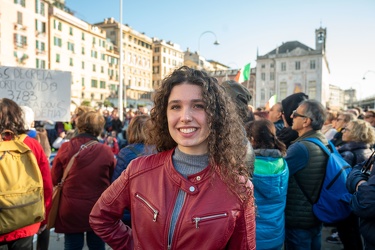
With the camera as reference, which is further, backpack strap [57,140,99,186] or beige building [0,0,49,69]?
beige building [0,0,49,69]

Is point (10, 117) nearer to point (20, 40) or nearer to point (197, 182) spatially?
point (197, 182)

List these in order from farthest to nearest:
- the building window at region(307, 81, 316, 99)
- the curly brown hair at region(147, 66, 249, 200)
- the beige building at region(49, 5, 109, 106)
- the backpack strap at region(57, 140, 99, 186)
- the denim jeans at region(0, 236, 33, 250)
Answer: the building window at region(307, 81, 316, 99) < the beige building at region(49, 5, 109, 106) < the backpack strap at region(57, 140, 99, 186) < the denim jeans at region(0, 236, 33, 250) < the curly brown hair at region(147, 66, 249, 200)

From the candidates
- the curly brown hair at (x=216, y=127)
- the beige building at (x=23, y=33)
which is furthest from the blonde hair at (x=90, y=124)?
the beige building at (x=23, y=33)

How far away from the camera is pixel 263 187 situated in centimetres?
269

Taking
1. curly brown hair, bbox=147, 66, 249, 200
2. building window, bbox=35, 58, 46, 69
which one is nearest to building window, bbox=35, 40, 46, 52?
building window, bbox=35, 58, 46, 69

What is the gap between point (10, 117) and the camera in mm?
2791

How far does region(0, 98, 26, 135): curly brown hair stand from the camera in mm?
2758

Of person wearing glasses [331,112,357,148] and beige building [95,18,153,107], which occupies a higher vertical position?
beige building [95,18,153,107]

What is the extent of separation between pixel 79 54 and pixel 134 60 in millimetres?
21470

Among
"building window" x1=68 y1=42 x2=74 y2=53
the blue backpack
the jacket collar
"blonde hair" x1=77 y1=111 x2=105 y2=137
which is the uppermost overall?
"building window" x1=68 y1=42 x2=74 y2=53

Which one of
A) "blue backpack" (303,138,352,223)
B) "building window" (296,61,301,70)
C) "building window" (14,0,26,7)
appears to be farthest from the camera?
"building window" (296,61,301,70)

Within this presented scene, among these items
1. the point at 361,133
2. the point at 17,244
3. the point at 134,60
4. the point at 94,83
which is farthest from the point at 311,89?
the point at 17,244

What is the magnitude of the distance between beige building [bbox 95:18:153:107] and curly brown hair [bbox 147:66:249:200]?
65242 mm

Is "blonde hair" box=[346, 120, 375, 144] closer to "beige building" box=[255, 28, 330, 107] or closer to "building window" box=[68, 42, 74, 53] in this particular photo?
"building window" box=[68, 42, 74, 53]
